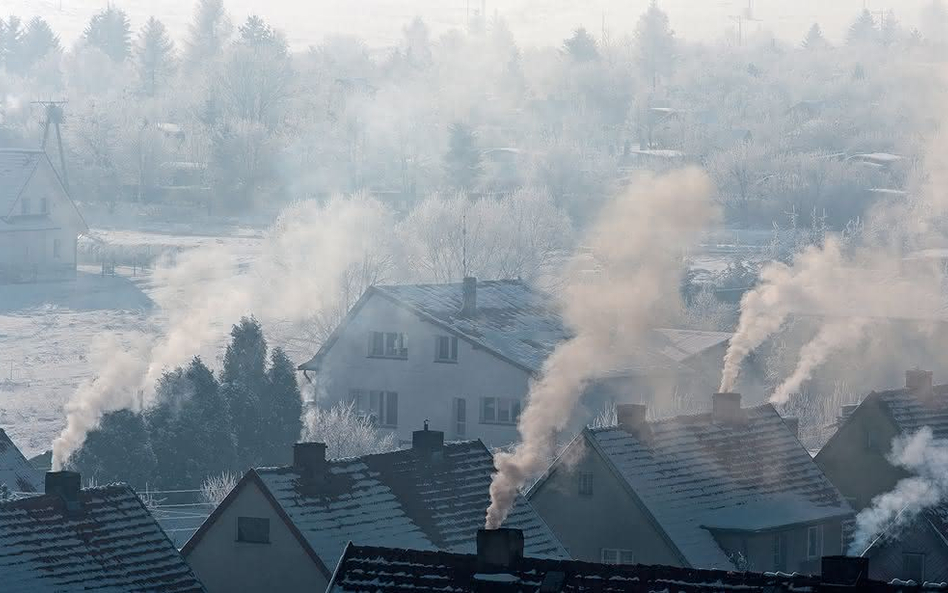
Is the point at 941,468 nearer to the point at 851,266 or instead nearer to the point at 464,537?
the point at 464,537

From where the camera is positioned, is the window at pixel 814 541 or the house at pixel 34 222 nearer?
the window at pixel 814 541

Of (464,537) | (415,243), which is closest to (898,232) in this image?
(415,243)

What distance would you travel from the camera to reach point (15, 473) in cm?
3747

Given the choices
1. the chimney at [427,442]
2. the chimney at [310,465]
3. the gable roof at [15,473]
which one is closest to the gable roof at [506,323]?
the gable roof at [15,473]

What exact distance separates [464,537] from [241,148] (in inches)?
4633

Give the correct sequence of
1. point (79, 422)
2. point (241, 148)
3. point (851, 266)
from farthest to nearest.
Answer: point (241, 148) → point (851, 266) → point (79, 422)

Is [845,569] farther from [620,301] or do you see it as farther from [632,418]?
[620,301]

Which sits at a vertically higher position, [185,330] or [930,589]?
[930,589]

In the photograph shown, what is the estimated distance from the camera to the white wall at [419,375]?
61.8 metres

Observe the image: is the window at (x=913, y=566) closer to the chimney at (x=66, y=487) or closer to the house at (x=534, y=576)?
the house at (x=534, y=576)

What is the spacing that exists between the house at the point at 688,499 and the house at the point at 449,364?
771 inches

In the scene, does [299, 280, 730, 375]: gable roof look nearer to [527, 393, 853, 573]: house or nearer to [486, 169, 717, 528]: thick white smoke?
[486, 169, 717, 528]: thick white smoke

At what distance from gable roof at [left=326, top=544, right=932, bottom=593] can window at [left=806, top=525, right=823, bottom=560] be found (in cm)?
1868

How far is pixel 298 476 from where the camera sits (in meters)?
33.0
